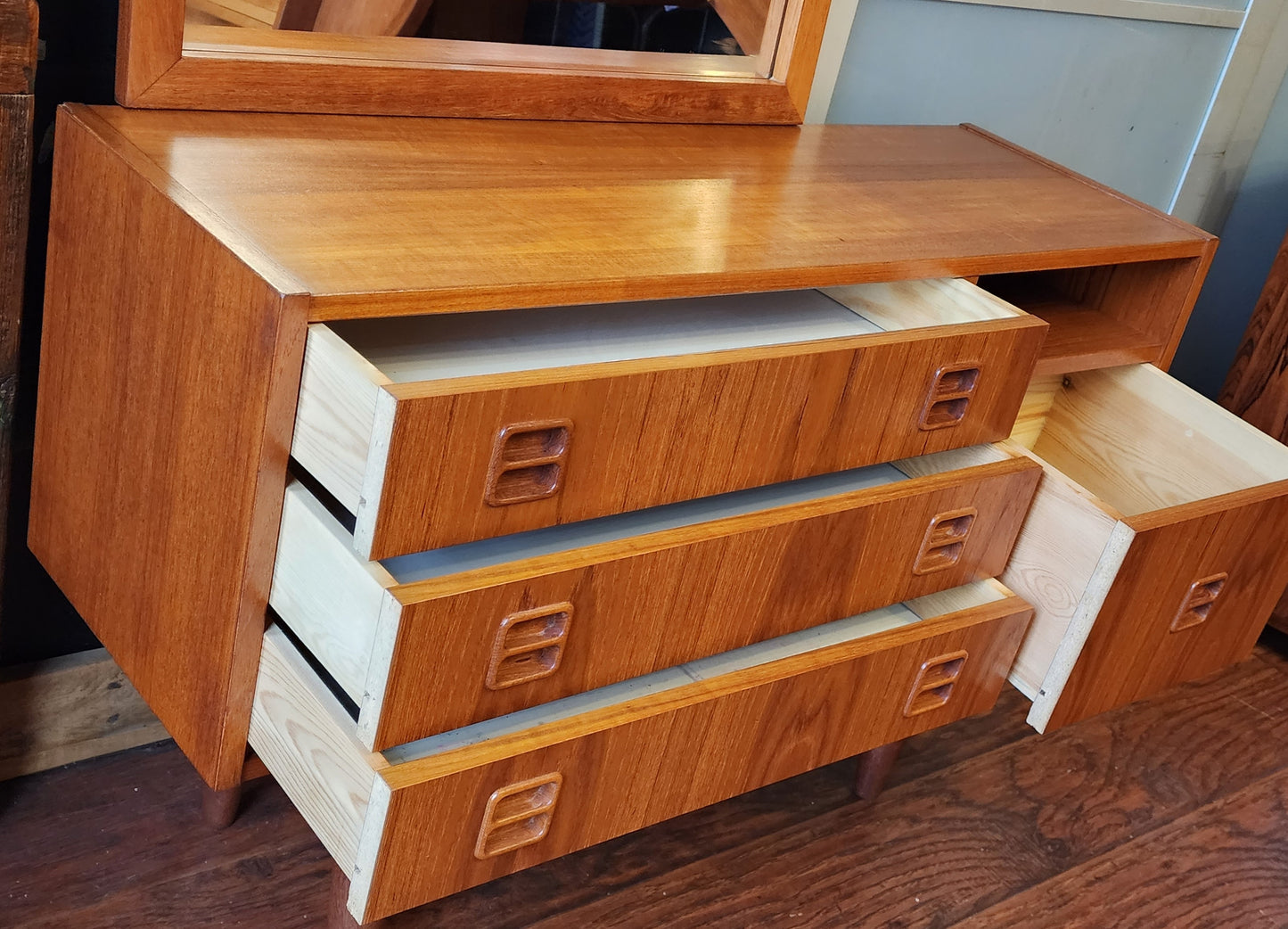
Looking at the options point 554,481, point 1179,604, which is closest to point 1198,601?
point 1179,604

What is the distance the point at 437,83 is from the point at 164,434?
1.38 ft

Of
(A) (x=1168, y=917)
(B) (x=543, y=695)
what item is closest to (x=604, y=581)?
(B) (x=543, y=695)

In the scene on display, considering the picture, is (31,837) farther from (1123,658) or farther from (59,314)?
(1123,658)

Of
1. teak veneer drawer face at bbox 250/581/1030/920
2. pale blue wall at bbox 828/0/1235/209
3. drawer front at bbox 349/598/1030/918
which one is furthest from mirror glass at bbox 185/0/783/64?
drawer front at bbox 349/598/1030/918

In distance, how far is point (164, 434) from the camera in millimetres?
902

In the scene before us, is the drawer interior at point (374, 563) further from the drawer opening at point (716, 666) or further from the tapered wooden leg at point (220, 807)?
the tapered wooden leg at point (220, 807)

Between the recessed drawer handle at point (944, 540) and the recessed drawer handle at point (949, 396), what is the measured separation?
0.27ft

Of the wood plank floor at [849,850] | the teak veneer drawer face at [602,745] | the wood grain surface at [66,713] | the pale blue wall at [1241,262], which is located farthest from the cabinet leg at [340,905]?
the pale blue wall at [1241,262]

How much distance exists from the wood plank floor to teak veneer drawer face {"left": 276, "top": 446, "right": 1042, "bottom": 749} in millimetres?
351

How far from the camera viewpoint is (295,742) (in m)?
0.88

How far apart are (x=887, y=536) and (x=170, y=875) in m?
0.72

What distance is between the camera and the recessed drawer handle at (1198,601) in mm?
1199

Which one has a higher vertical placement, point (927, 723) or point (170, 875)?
point (927, 723)

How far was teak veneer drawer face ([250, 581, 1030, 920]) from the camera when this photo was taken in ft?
2.75
